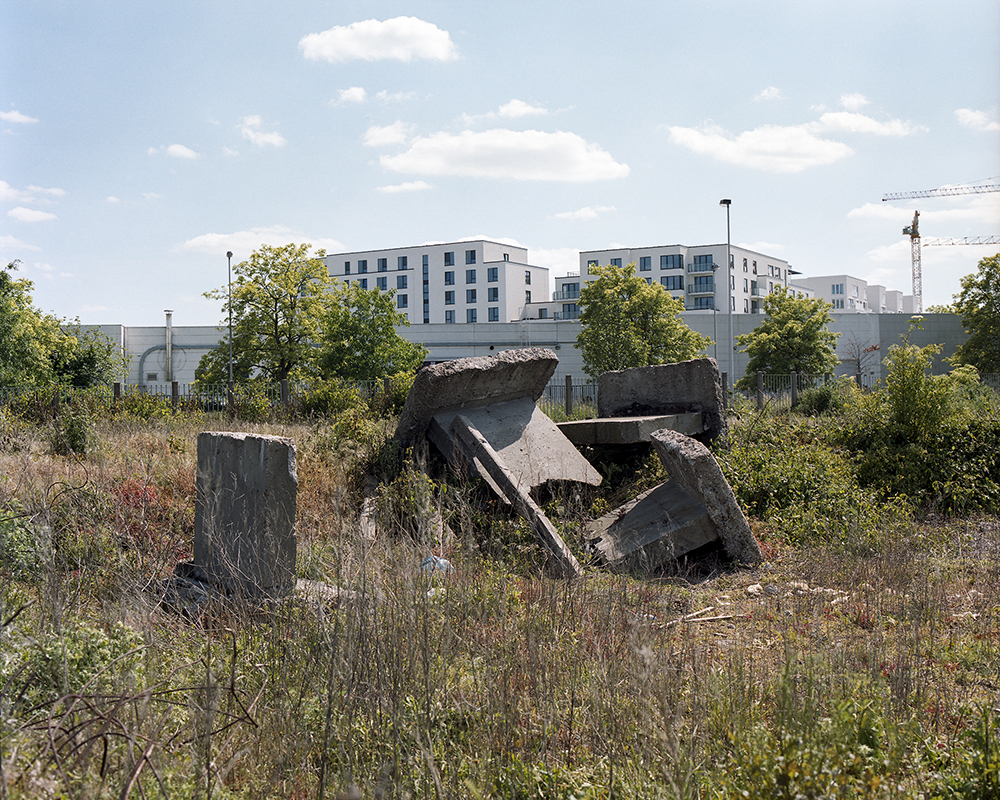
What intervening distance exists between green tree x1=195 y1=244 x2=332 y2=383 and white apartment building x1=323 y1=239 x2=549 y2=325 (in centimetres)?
3917

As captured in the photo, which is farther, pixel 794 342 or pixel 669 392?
pixel 794 342

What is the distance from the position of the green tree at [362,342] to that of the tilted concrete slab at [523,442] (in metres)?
20.0

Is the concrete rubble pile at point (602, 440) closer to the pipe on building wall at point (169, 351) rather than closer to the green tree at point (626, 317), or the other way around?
the green tree at point (626, 317)

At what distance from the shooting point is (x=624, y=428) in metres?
8.76

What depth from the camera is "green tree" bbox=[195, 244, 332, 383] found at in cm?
2645

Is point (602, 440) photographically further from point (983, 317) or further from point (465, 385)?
point (983, 317)

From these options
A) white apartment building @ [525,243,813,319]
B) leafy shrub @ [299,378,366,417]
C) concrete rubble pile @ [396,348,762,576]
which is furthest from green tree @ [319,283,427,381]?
white apartment building @ [525,243,813,319]

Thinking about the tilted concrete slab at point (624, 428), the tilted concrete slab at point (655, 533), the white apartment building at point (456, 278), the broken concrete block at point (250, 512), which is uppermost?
the white apartment building at point (456, 278)

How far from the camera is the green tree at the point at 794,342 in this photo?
2981cm

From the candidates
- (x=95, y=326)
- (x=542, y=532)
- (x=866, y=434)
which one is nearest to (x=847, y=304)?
(x=95, y=326)

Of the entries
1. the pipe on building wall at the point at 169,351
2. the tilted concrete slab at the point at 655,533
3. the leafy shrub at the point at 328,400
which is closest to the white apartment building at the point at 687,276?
the pipe on building wall at the point at 169,351

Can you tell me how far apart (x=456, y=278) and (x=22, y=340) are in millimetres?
45999

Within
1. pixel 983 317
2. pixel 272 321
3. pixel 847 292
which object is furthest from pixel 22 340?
pixel 847 292

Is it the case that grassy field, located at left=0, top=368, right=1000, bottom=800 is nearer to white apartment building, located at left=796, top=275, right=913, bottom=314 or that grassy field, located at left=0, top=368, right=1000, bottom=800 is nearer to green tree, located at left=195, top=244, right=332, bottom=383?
green tree, located at left=195, top=244, right=332, bottom=383
